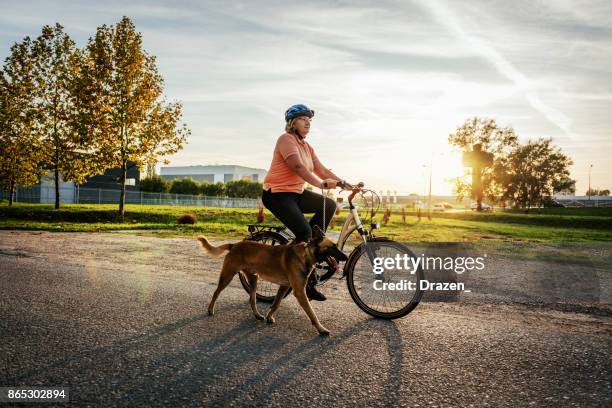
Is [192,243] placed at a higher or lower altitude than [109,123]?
lower

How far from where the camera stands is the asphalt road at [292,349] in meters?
2.94

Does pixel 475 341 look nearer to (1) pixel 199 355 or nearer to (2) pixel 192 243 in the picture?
(1) pixel 199 355

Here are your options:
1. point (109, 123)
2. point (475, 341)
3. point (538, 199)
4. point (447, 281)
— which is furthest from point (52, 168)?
point (538, 199)

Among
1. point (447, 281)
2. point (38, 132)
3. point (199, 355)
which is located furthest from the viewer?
point (38, 132)

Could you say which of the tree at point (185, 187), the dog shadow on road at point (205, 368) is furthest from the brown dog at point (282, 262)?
the tree at point (185, 187)

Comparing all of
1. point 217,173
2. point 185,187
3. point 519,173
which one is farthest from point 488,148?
point 217,173

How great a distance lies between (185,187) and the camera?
84375 mm

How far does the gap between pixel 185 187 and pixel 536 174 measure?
5970 cm

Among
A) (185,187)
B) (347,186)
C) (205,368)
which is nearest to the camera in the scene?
(205,368)

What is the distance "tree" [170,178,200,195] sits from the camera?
83938 millimetres

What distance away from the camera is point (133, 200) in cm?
5475

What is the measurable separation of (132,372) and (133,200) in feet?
182

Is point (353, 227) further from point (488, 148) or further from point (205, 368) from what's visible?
point (488, 148)

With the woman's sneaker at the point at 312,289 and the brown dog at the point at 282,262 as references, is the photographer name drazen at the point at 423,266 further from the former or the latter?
the brown dog at the point at 282,262
